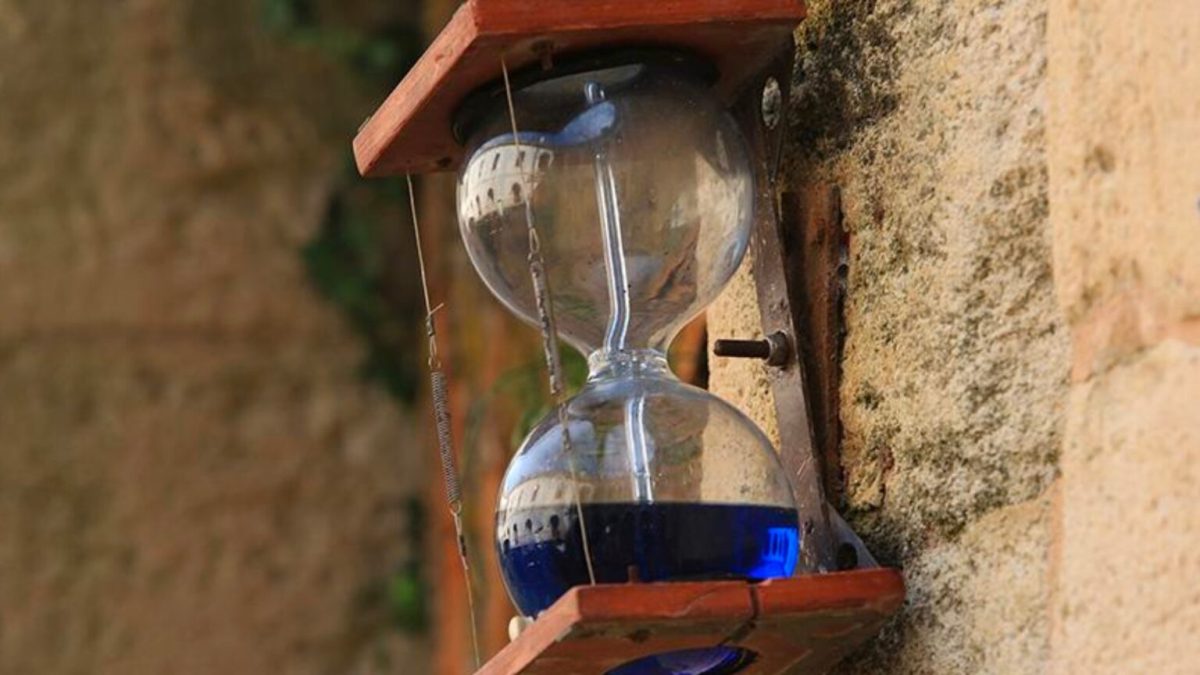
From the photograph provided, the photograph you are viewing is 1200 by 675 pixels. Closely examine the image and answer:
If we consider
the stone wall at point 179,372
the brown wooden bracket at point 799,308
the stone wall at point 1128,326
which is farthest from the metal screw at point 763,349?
the stone wall at point 179,372

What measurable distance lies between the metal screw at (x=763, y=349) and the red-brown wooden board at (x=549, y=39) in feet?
0.49

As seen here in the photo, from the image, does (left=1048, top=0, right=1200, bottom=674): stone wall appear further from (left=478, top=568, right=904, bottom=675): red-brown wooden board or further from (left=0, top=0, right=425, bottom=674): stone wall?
(left=0, top=0, right=425, bottom=674): stone wall

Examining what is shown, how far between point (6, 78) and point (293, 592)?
0.97 m

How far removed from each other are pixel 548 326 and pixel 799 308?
20 cm

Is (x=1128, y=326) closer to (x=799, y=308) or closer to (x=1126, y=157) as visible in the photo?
(x=1126, y=157)

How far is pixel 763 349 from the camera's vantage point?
1282 mm

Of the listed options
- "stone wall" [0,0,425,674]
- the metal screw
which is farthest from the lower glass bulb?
"stone wall" [0,0,425,674]

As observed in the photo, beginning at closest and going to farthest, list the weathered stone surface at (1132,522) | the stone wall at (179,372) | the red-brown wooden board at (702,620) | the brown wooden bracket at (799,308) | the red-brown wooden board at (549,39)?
the weathered stone surface at (1132,522)
the red-brown wooden board at (702,620)
the red-brown wooden board at (549,39)
the brown wooden bracket at (799,308)
the stone wall at (179,372)

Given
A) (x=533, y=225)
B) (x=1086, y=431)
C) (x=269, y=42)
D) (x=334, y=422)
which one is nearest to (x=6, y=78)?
(x=269, y=42)

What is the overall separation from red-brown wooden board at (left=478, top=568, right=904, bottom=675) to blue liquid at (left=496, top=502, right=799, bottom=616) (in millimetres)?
34

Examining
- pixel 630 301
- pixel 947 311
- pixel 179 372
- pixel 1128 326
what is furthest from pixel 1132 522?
pixel 179 372

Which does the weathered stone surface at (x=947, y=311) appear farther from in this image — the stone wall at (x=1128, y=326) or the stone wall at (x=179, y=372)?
the stone wall at (x=179, y=372)

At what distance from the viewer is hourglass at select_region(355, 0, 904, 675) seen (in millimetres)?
1090

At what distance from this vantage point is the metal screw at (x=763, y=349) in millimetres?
1273
